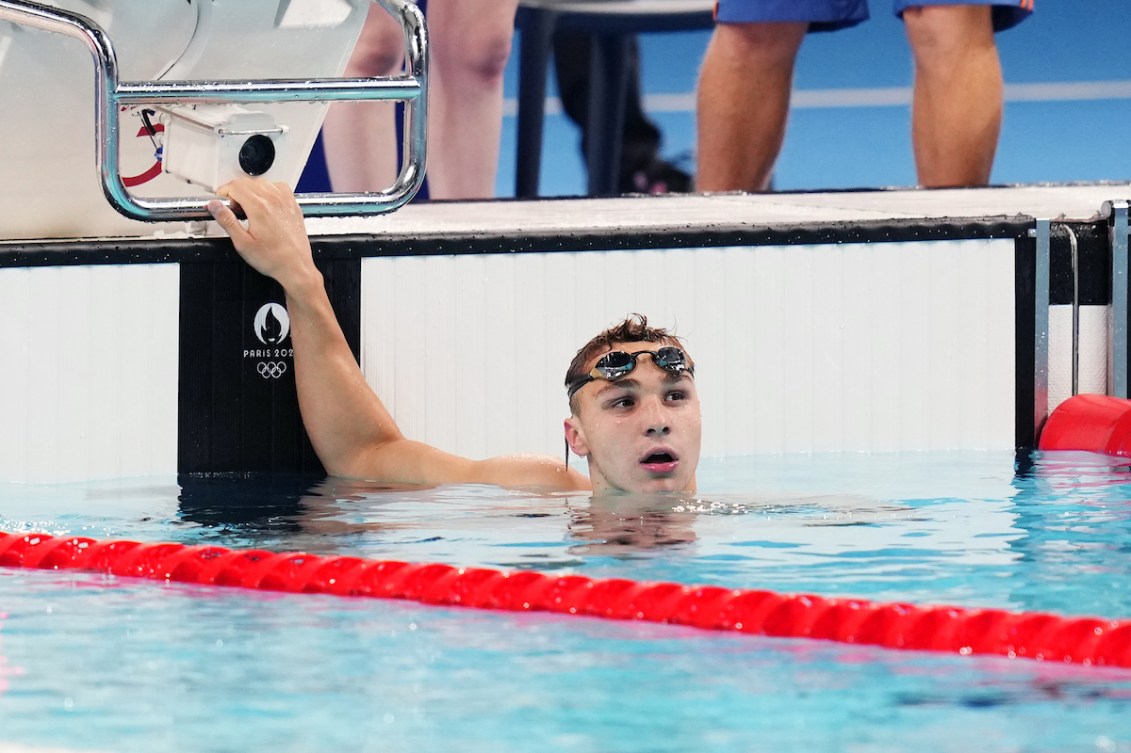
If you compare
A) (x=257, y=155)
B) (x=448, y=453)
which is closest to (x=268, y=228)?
(x=257, y=155)

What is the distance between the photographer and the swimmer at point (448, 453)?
352 centimetres

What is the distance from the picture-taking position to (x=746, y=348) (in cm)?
422

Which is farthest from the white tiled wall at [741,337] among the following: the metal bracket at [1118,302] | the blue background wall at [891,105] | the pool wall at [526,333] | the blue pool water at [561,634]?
the blue background wall at [891,105]

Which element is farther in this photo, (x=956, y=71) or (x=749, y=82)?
(x=749, y=82)

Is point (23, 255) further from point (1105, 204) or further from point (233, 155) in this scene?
point (1105, 204)

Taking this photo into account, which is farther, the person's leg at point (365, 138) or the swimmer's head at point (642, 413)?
the person's leg at point (365, 138)

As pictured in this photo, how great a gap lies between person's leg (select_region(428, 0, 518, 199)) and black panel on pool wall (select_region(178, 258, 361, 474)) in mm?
1561

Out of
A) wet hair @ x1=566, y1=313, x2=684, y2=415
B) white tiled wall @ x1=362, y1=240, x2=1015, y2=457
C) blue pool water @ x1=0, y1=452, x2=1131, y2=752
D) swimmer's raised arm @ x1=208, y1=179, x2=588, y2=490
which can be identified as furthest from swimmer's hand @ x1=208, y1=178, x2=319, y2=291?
wet hair @ x1=566, y1=313, x2=684, y2=415

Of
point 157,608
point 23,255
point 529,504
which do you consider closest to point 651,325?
point 529,504

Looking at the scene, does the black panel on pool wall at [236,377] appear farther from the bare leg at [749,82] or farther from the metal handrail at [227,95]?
the bare leg at [749,82]

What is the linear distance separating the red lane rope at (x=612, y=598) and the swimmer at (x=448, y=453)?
32.4 inches

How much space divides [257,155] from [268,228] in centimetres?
20

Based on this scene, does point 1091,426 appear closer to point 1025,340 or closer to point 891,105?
point 1025,340

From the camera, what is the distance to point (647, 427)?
350 cm
